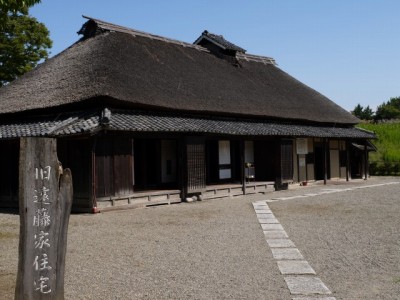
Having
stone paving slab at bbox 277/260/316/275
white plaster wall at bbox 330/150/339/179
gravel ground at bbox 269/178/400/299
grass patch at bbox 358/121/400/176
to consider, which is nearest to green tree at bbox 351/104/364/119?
grass patch at bbox 358/121/400/176

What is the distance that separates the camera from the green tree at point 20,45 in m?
21.0

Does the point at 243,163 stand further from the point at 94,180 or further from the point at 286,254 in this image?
the point at 286,254

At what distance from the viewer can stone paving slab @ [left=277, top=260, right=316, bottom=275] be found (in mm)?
4840

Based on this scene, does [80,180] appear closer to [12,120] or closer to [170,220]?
[170,220]

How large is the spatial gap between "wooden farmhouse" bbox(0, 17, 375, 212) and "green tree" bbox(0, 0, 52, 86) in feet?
22.8

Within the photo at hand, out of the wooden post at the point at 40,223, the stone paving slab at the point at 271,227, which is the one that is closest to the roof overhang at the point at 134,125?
the stone paving slab at the point at 271,227

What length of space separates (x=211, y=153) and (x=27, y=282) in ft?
40.0

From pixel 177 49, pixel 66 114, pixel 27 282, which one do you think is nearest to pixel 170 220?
pixel 66 114

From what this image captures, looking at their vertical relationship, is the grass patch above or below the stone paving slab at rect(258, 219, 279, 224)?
above

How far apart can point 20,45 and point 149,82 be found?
11.8 meters

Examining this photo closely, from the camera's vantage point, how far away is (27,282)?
3.37 meters

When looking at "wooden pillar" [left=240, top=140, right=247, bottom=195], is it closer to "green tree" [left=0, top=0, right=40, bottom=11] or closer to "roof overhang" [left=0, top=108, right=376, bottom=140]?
"roof overhang" [left=0, top=108, right=376, bottom=140]

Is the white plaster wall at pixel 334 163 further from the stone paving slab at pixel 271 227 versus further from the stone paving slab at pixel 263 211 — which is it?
the stone paving slab at pixel 271 227

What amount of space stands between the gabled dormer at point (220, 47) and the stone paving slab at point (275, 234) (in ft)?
41.2
